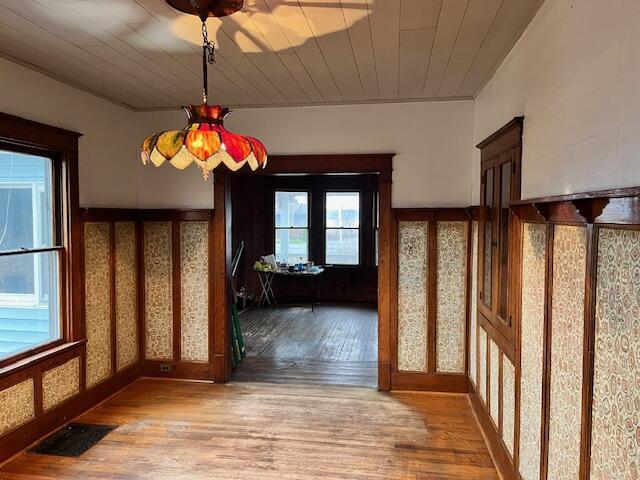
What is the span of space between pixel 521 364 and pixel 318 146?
279 cm

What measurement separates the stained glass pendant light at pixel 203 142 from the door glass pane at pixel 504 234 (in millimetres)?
1734

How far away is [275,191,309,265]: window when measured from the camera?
9234 millimetres

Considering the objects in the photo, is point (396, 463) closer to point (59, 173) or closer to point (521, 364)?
point (521, 364)

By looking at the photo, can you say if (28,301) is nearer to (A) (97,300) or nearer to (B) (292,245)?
(A) (97,300)

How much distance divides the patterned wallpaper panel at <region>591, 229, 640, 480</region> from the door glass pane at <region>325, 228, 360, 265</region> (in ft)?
24.9

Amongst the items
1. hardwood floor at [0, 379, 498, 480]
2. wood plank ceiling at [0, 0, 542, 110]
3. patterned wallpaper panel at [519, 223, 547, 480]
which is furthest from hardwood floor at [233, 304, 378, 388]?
wood plank ceiling at [0, 0, 542, 110]

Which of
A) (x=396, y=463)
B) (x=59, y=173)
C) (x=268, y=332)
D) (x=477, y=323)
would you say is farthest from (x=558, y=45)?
(x=268, y=332)

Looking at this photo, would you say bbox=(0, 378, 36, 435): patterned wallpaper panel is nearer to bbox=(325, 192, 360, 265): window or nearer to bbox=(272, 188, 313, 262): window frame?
A: bbox=(272, 188, 313, 262): window frame

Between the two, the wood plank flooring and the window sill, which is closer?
the window sill

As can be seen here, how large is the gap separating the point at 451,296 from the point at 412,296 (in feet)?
1.19

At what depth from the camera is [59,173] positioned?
368 centimetres

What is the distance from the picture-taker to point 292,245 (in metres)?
9.33

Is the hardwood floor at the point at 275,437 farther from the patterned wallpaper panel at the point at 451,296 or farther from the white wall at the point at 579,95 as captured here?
the white wall at the point at 579,95

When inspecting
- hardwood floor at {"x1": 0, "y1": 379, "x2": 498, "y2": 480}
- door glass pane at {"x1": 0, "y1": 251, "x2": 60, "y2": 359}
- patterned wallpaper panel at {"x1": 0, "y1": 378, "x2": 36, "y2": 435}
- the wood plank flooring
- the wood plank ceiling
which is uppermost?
the wood plank ceiling
